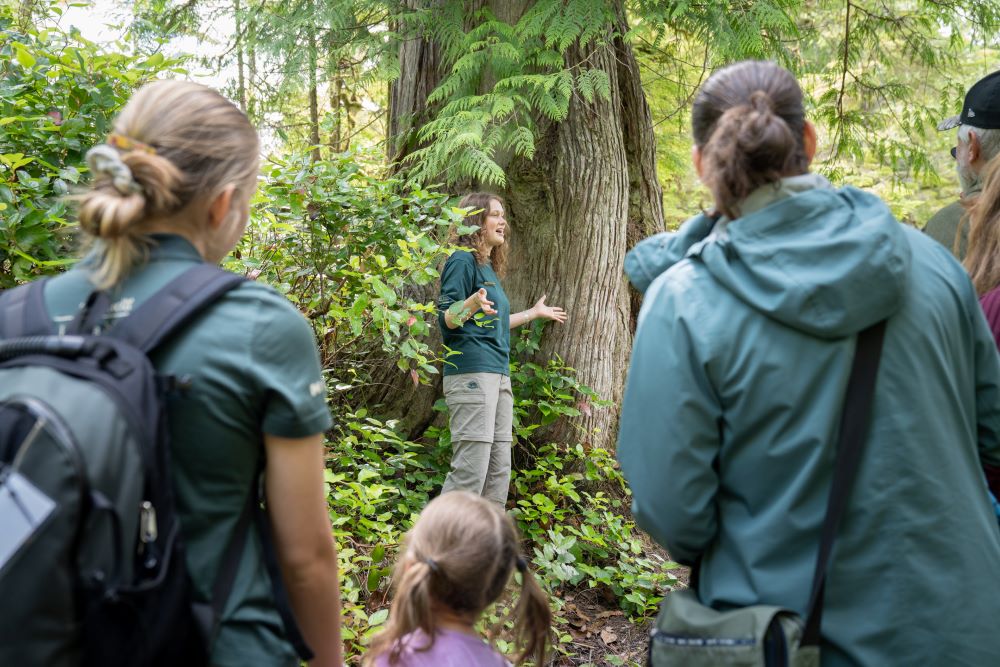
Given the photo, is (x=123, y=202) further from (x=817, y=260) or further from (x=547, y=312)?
(x=547, y=312)

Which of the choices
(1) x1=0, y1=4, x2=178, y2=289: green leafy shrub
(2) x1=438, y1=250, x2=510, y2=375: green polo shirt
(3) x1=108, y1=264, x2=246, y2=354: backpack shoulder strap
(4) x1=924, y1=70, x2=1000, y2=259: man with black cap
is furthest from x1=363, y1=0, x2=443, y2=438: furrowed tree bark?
(3) x1=108, y1=264, x2=246, y2=354: backpack shoulder strap

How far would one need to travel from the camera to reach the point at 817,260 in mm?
1723

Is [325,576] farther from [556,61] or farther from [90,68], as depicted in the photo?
[556,61]

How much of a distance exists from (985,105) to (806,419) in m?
1.89

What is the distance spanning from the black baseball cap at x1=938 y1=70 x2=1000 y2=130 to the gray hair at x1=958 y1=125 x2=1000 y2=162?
13 mm

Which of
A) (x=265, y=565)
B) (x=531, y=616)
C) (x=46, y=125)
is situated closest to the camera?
(x=265, y=565)

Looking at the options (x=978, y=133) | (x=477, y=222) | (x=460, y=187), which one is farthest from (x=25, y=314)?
(x=460, y=187)

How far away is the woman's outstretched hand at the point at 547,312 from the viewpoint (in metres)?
6.08

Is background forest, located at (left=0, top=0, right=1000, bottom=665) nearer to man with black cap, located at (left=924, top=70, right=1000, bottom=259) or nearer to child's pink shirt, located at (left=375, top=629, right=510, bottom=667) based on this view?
child's pink shirt, located at (left=375, top=629, right=510, bottom=667)

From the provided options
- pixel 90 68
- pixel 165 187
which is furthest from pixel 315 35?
pixel 165 187

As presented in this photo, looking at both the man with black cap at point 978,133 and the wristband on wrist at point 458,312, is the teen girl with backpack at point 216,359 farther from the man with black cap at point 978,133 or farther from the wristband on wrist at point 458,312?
the wristband on wrist at point 458,312

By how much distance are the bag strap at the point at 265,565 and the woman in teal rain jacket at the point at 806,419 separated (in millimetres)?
747

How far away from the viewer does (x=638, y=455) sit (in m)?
1.82

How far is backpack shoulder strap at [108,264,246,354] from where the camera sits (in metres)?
1.48
